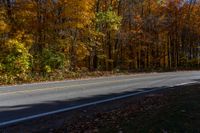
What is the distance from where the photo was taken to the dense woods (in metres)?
26.5

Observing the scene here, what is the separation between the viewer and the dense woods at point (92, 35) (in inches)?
1045

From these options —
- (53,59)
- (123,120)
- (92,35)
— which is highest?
(92,35)

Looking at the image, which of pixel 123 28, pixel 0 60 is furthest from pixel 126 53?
pixel 0 60

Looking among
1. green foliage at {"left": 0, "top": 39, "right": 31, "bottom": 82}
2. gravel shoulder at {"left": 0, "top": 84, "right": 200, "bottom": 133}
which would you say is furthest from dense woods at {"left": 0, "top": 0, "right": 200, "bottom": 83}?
gravel shoulder at {"left": 0, "top": 84, "right": 200, "bottom": 133}

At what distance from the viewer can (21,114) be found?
1052cm

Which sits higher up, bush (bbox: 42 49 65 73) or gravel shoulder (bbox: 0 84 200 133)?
bush (bbox: 42 49 65 73)

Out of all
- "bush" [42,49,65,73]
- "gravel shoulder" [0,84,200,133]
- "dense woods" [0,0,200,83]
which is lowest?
"gravel shoulder" [0,84,200,133]

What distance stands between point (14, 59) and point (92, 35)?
34.6ft

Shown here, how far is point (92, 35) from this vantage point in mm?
33594

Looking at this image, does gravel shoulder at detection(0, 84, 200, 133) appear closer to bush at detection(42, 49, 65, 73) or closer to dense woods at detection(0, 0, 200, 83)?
dense woods at detection(0, 0, 200, 83)

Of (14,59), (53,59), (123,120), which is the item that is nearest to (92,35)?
(53,59)

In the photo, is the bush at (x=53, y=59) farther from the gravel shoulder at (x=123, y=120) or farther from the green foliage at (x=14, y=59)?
the gravel shoulder at (x=123, y=120)

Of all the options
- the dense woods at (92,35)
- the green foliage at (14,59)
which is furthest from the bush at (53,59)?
the green foliage at (14,59)

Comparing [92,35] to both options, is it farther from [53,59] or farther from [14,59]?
[14,59]
